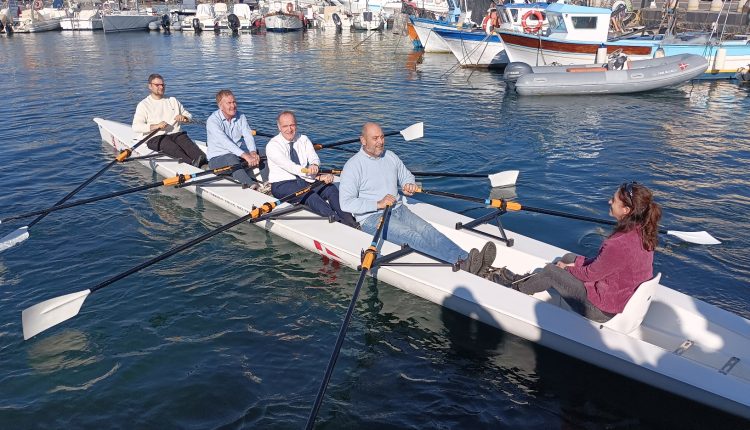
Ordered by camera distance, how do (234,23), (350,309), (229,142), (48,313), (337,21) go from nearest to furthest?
1. (350,309)
2. (48,313)
3. (229,142)
4. (234,23)
5. (337,21)

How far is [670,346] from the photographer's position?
6305 mm

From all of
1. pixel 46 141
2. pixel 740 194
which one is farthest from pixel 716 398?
pixel 46 141

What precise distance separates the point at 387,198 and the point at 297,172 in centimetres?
219

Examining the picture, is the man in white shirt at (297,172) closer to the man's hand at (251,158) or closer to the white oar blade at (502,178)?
the man's hand at (251,158)

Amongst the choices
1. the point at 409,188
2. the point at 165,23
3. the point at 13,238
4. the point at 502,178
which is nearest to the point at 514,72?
the point at 502,178

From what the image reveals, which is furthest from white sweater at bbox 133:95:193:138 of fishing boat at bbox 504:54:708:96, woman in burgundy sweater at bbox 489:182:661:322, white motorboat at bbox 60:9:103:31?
white motorboat at bbox 60:9:103:31

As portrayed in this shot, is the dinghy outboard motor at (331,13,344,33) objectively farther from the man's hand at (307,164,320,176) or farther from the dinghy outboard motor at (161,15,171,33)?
the man's hand at (307,164,320,176)

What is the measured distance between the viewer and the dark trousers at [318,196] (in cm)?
907

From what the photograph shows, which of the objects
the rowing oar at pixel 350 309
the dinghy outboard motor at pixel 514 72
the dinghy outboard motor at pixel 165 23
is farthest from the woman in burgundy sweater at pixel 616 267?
the dinghy outboard motor at pixel 165 23

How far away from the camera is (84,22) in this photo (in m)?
52.6

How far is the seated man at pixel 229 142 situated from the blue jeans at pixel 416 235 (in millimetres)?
3554

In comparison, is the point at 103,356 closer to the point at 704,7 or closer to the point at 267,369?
the point at 267,369

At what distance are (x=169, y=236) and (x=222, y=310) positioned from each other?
281cm

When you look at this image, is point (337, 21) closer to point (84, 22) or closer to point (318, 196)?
point (84, 22)
